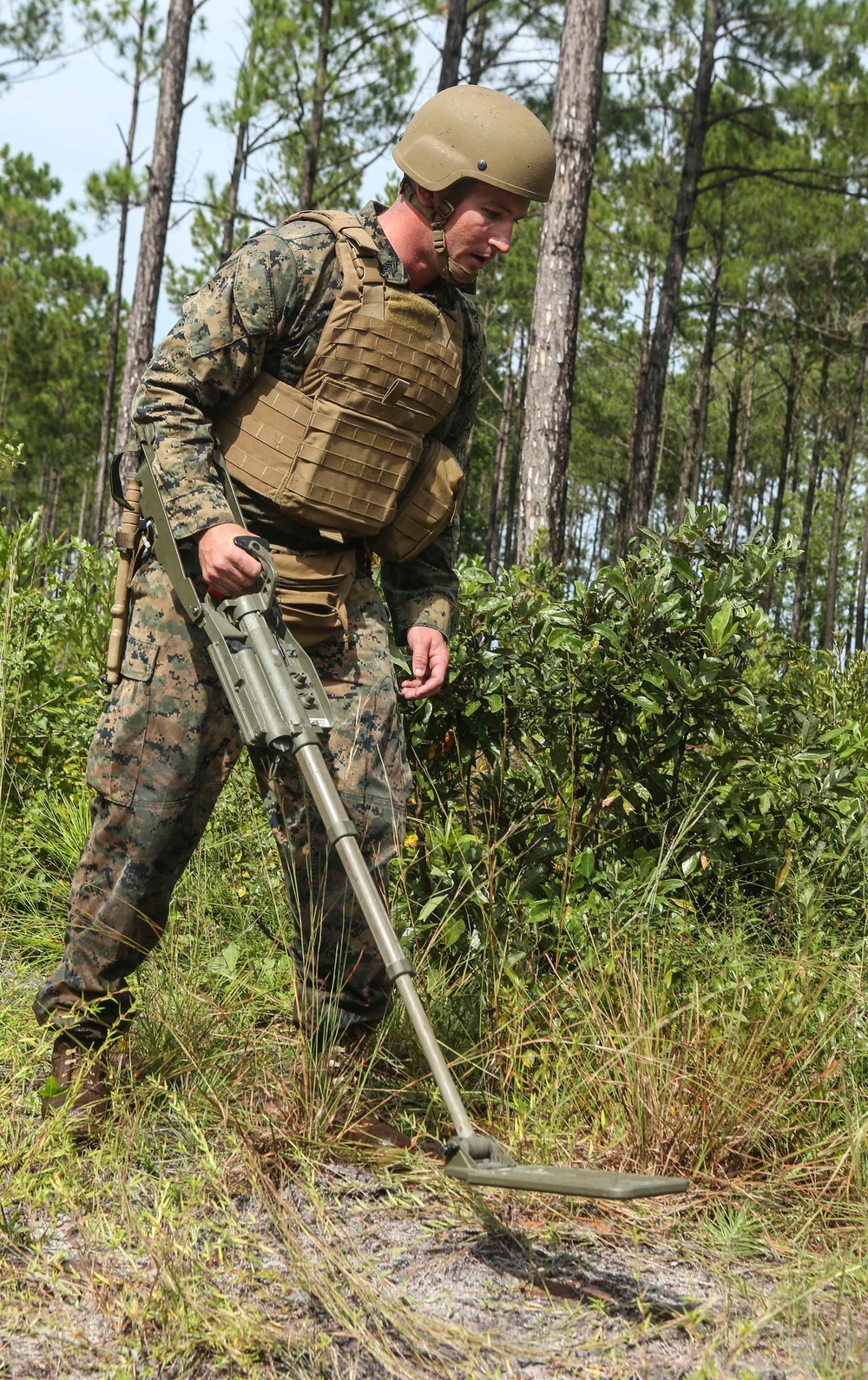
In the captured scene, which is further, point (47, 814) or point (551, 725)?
point (47, 814)

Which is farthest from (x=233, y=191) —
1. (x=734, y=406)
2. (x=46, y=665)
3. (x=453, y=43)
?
(x=46, y=665)

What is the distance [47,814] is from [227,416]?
2.08m

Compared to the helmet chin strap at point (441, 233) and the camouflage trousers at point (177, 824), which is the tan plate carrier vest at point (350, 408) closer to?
the helmet chin strap at point (441, 233)

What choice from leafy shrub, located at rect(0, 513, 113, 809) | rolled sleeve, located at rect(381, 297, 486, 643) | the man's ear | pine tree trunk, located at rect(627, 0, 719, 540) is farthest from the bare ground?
pine tree trunk, located at rect(627, 0, 719, 540)

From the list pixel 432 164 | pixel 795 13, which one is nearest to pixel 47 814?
pixel 432 164

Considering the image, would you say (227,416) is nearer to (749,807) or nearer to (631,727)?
(631,727)

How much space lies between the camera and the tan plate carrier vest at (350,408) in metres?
2.46

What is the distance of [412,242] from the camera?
2.54 m

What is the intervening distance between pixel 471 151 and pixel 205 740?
132 centimetres

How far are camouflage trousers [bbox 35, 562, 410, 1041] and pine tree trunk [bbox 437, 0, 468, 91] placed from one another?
11869 mm

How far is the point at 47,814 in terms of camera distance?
4133mm

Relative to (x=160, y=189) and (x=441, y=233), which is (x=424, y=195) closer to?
(x=441, y=233)

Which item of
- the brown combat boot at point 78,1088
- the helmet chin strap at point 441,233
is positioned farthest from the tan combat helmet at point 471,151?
the brown combat boot at point 78,1088

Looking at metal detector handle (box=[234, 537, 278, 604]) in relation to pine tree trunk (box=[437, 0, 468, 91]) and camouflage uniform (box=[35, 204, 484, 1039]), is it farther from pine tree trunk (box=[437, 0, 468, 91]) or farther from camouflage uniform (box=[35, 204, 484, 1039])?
pine tree trunk (box=[437, 0, 468, 91])
